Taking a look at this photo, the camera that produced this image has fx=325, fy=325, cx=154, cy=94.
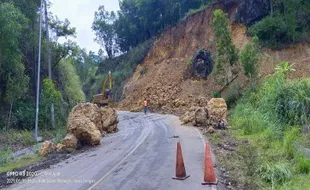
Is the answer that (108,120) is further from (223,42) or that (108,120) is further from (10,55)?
(223,42)

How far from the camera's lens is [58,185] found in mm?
9352

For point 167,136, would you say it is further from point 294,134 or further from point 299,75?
point 299,75

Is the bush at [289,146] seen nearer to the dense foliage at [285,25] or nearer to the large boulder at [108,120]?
the large boulder at [108,120]

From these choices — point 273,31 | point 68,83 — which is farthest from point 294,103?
point 68,83

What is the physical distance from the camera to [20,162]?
1401cm

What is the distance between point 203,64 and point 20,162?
96.5ft

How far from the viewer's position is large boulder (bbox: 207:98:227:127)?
22.3 metres

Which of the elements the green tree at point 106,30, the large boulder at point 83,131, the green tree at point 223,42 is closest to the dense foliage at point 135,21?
the green tree at point 106,30

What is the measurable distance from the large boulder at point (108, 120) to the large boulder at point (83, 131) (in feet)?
17.1

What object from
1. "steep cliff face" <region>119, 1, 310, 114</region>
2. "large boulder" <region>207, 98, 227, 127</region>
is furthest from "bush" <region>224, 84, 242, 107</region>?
"large boulder" <region>207, 98, 227, 127</region>

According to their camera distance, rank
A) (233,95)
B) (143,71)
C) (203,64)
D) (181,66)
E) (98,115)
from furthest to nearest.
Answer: (143,71), (181,66), (203,64), (233,95), (98,115)

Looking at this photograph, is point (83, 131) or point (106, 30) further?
point (106, 30)

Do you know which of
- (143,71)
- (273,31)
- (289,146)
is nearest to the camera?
(289,146)

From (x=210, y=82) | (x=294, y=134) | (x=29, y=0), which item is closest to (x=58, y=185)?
(x=294, y=134)
